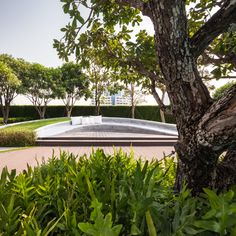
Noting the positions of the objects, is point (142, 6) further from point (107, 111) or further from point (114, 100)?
point (114, 100)

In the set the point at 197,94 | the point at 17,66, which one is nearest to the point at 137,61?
the point at 197,94

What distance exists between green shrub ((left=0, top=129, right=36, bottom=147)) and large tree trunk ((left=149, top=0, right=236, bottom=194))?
13274 millimetres

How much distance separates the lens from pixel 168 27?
2.26 m

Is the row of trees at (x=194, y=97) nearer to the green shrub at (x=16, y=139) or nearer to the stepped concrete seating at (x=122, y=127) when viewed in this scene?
the green shrub at (x=16, y=139)

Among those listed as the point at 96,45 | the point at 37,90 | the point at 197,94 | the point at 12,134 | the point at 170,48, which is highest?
the point at 37,90

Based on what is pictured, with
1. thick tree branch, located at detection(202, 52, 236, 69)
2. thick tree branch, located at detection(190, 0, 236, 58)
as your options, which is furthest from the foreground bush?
thick tree branch, located at detection(202, 52, 236, 69)

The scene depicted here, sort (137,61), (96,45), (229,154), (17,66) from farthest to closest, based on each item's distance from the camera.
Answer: (17,66)
(96,45)
(137,61)
(229,154)

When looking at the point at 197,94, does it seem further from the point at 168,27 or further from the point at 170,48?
the point at 168,27

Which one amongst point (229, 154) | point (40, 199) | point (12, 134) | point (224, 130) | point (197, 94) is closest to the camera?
point (224, 130)

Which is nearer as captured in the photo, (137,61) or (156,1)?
(156,1)

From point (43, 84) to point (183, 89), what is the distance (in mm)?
34686

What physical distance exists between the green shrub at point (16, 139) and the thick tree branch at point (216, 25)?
535 inches

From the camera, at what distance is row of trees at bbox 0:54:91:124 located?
109 feet

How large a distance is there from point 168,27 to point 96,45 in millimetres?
1607
